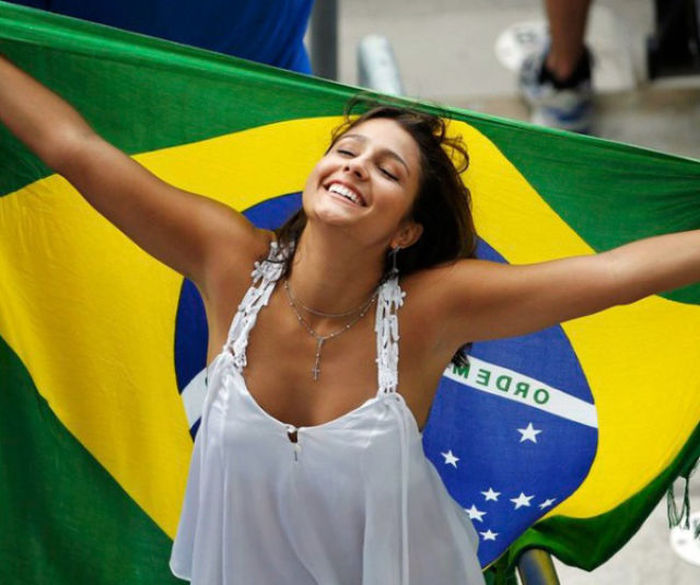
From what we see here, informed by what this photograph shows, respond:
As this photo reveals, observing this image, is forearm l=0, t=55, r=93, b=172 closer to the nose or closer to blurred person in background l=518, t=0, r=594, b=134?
the nose

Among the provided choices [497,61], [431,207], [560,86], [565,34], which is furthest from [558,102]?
[431,207]

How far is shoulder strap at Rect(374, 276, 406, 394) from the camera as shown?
2830 mm

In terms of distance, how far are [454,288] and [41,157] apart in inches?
28.0

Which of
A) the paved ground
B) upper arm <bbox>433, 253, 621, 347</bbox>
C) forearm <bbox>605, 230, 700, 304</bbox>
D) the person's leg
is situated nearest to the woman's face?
upper arm <bbox>433, 253, 621, 347</bbox>

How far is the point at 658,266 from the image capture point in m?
2.77

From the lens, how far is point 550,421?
10.8ft

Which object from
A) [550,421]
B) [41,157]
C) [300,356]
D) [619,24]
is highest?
[41,157]

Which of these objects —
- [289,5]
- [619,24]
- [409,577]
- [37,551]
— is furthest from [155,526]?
[619,24]

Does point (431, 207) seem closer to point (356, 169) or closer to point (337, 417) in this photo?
point (356, 169)

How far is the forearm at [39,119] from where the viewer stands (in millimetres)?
2852

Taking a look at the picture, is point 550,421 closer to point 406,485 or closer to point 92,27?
point 406,485

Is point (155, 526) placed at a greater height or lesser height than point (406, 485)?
lesser

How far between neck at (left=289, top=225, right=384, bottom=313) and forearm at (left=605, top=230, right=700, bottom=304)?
39cm

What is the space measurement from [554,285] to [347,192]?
37 centimetres
